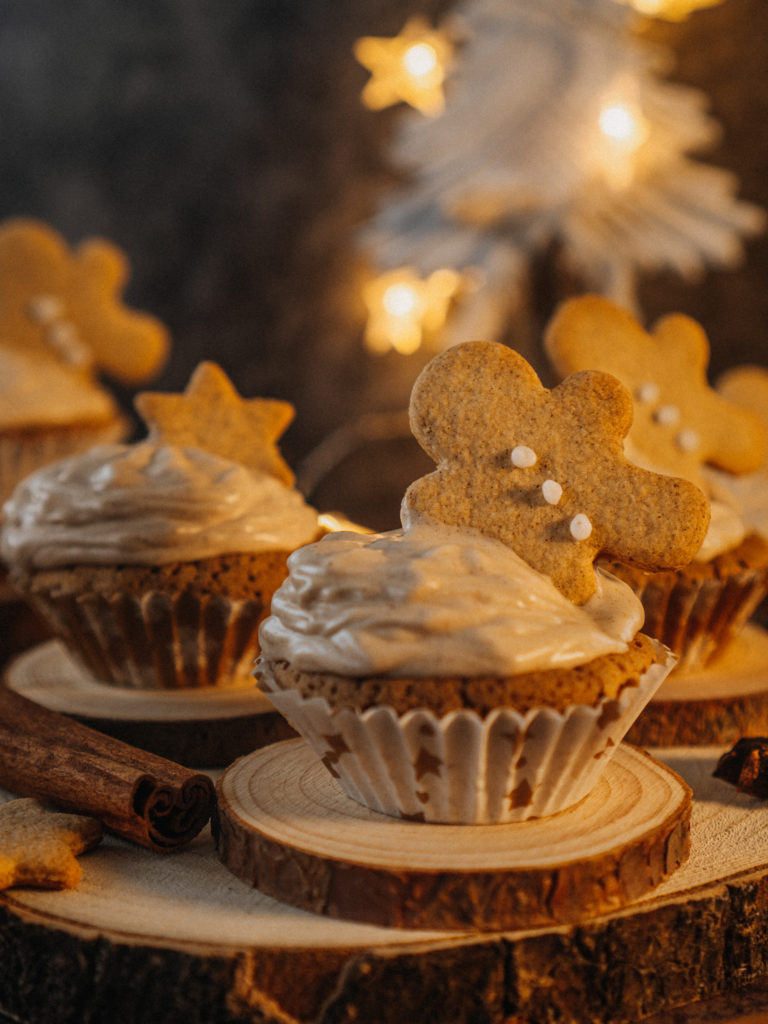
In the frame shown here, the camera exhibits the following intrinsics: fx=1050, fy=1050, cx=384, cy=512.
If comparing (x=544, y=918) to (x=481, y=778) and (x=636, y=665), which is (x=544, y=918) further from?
(x=636, y=665)

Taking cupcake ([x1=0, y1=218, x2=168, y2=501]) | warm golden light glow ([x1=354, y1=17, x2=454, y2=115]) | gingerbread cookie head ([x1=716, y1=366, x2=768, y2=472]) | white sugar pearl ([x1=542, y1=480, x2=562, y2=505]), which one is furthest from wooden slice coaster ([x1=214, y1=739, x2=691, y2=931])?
warm golden light glow ([x1=354, y1=17, x2=454, y2=115])

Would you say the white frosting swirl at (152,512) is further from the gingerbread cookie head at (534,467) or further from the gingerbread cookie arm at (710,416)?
the gingerbread cookie arm at (710,416)

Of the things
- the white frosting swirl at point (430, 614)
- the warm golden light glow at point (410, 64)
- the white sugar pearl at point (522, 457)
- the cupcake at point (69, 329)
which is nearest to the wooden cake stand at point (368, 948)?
the white frosting swirl at point (430, 614)

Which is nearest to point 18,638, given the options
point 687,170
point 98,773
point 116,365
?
point 116,365

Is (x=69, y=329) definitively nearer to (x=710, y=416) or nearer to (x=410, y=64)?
(x=410, y=64)

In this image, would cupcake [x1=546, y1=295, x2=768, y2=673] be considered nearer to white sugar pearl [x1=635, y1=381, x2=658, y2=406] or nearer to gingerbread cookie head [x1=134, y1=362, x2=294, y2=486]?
white sugar pearl [x1=635, y1=381, x2=658, y2=406]
